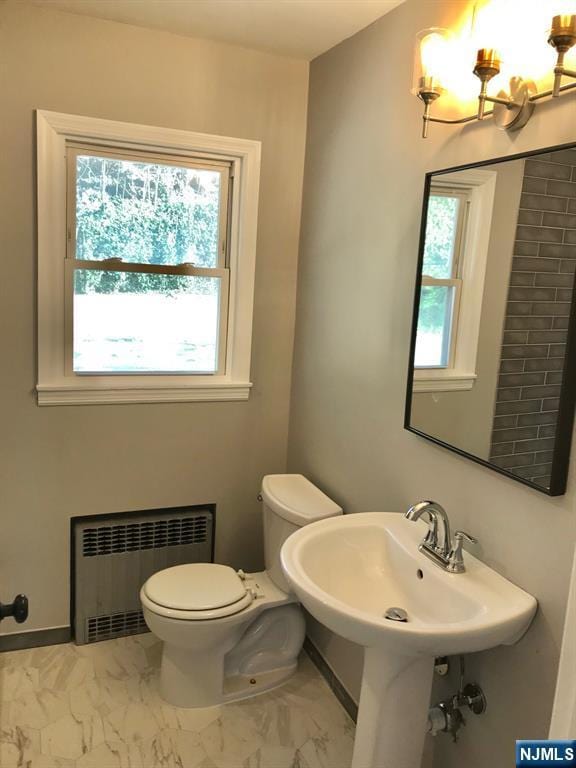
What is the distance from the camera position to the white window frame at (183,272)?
7.38ft

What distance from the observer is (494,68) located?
1.41m

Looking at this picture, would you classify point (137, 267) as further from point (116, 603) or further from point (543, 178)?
point (543, 178)

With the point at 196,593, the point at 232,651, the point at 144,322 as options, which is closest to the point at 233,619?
the point at 196,593

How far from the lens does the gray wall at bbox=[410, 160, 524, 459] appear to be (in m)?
1.48

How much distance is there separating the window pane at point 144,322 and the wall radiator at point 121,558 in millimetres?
650

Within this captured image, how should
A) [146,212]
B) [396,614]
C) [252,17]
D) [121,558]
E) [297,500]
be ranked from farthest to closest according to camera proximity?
[121,558], [146,212], [297,500], [252,17], [396,614]

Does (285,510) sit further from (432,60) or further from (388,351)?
(432,60)

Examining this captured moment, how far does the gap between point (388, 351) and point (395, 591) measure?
75 cm

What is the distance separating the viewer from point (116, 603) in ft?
8.55

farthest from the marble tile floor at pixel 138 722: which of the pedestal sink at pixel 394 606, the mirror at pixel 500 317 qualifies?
the mirror at pixel 500 317

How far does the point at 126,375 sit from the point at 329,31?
1.52m

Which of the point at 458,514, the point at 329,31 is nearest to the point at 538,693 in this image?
the point at 458,514

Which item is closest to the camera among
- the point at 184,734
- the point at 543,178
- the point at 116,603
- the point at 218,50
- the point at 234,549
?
the point at 543,178

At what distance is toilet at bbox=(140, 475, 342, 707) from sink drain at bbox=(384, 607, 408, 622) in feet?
1.98
